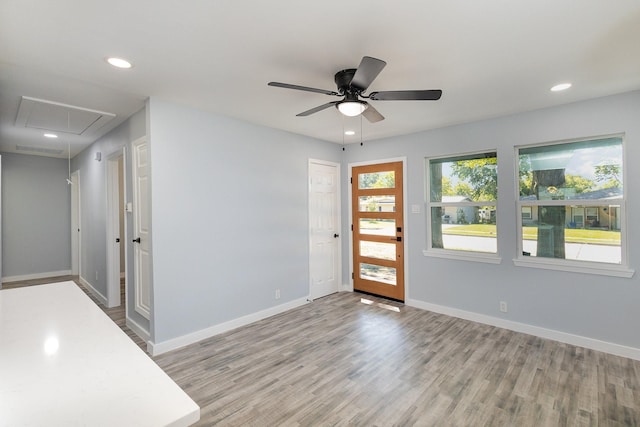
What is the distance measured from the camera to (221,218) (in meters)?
3.52

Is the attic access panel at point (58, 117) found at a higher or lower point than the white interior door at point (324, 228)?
higher

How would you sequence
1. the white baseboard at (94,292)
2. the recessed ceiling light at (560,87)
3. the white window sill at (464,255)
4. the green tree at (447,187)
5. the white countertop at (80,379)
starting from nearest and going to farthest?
1. the white countertop at (80,379)
2. the recessed ceiling light at (560,87)
3. the white window sill at (464,255)
4. the green tree at (447,187)
5. the white baseboard at (94,292)

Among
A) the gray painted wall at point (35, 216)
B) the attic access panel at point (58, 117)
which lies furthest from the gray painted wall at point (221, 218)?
the gray painted wall at point (35, 216)

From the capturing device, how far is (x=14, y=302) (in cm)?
166

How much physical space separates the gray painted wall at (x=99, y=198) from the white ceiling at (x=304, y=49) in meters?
0.45

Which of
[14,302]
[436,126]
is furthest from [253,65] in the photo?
[436,126]

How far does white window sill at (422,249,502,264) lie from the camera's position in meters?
3.68

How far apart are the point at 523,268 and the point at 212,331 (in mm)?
3680

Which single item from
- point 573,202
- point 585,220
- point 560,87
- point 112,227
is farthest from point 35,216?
point 585,220

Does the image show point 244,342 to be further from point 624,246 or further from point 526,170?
point 624,246

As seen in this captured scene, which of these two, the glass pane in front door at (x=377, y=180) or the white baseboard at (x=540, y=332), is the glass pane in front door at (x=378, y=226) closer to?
the glass pane in front door at (x=377, y=180)

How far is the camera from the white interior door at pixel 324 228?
4.75 metres

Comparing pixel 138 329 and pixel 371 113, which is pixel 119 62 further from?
pixel 138 329

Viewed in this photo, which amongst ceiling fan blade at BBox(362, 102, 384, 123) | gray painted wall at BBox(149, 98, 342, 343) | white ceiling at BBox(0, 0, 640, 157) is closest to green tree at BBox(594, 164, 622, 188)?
white ceiling at BBox(0, 0, 640, 157)
